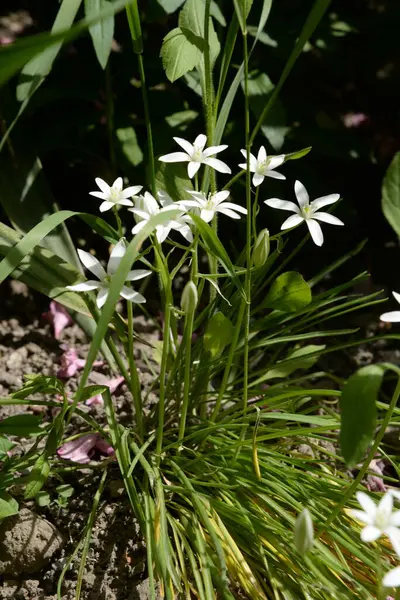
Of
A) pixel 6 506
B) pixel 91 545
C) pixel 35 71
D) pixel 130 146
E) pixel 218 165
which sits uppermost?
pixel 35 71

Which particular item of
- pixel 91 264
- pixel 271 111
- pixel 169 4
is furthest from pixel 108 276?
pixel 271 111

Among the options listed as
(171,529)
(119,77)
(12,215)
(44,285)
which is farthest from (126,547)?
(119,77)

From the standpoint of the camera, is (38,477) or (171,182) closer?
(38,477)

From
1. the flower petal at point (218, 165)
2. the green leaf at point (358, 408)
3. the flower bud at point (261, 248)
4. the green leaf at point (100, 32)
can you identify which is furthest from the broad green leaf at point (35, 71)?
the green leaf at point (358, 408)

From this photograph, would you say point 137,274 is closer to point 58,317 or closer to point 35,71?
point 35,71

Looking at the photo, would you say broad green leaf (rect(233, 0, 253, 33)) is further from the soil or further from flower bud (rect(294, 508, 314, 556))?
the soil

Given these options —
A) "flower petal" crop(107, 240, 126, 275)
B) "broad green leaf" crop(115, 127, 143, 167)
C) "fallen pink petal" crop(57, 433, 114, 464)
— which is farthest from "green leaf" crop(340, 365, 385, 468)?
"broad green leaf" crop(115, 127, 143, 167)

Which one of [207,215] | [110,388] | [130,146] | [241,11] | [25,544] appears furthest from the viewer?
[130,146]

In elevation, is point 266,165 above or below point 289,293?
above
